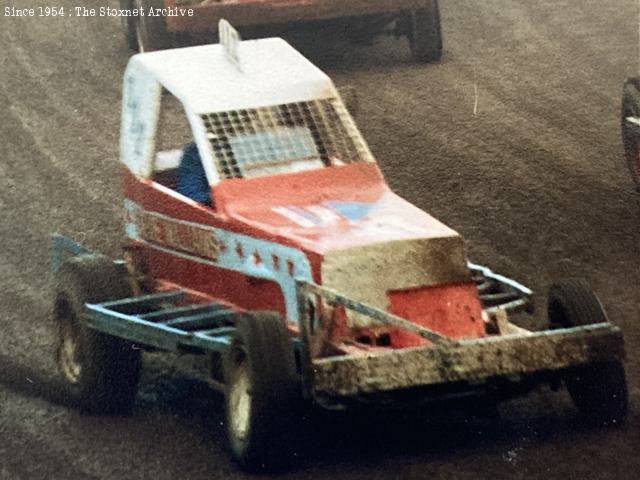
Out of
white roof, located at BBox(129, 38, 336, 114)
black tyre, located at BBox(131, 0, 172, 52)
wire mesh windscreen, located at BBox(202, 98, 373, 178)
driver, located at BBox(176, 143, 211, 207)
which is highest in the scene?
white roof, located at BBox(129, 38, 336, 114)

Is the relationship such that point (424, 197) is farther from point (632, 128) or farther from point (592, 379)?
point (592, 379)

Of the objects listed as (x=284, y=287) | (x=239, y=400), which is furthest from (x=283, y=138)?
(x=239, y=400)

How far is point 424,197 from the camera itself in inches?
452

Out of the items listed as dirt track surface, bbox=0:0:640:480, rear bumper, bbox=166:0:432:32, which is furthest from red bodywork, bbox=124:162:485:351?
rear bumper, bbox=166:0:432:32

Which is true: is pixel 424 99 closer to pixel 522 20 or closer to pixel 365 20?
pixel 365 20

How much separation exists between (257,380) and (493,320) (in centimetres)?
117

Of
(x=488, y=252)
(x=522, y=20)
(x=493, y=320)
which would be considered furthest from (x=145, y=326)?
(x=522, y=20)

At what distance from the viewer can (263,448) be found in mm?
6492

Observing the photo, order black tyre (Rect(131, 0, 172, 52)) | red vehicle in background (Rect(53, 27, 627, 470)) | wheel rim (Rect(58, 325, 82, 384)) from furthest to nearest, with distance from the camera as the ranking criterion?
black tyre (Rect(131, 0, 172, 52)) → wheel rim (Rect(58, 325, 82, 384)) → red vehicle in background (Rect(53, 27, 627, 470))

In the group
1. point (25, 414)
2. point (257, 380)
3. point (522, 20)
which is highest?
point (257, 380)

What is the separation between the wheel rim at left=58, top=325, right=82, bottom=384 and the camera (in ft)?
26.2

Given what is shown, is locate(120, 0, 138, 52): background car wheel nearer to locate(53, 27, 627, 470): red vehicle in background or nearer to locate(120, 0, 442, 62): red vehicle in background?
locate(120, 0, 442, 62): red vehicle in background

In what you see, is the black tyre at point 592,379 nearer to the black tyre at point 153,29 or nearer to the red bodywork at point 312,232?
the red bodywork at point 312,232

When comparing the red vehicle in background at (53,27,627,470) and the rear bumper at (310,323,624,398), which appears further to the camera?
the red vehicle in background at (53,27,627,470)
